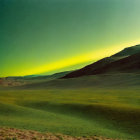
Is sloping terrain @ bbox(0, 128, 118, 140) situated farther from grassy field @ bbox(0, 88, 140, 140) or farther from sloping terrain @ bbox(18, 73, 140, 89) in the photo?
sloping terrain @ bbox(18, 73, 140, 89)

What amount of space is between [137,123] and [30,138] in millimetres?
13759

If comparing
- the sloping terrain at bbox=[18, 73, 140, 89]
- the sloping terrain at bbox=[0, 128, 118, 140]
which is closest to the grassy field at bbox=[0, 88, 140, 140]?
the sloping terrain at bbox=[0, 128, 118, 140]

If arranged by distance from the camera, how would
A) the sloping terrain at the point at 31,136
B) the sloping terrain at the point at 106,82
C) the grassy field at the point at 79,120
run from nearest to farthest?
the sloping terrain at the point at 31,136
the grassy field at the point at 79,120
the sloping terrain at the point at 106,82

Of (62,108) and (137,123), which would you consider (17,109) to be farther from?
(137,123)

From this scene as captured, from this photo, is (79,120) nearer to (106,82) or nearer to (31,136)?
(31,136)

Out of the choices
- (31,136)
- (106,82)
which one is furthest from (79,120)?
(106,82)

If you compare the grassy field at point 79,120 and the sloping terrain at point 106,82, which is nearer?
the grassy field at point 79,120

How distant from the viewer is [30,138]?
583 inches

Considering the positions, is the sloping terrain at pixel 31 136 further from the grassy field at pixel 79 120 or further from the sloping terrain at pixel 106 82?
the sloping terrain at pixel 106 82

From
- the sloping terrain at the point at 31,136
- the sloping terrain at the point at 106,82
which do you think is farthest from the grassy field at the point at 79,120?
the sloping terrain at the point at 106,82

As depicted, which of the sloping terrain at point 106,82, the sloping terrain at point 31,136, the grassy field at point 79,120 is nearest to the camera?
the sloping terrain at point 31,136

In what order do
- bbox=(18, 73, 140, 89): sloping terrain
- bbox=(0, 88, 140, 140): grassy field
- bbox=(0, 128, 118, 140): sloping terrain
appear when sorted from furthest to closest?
bbox=(18, 73, 140, 89): sloping terrain
bbox=(0, 88, 140, 140): grassy field
bbox=(0, 128, 118, 140): sloping terrain

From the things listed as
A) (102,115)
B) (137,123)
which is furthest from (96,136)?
(102,115)

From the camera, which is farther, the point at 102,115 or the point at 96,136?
the point at 102,115
